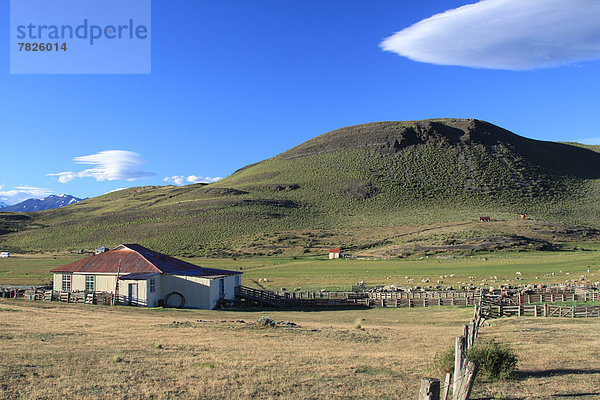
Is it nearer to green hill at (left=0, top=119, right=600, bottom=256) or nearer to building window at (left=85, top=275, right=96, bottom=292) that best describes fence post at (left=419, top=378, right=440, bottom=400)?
building window at (left=85, top=275, right=96, bottom=292)

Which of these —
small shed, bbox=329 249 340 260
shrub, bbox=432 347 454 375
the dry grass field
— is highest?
small shed, bbox=329 249 340 260

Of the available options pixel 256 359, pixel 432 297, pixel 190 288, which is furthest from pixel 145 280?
pixel 256 359

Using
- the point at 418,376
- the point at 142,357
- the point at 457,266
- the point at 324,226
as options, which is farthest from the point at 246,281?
the point at 324,226

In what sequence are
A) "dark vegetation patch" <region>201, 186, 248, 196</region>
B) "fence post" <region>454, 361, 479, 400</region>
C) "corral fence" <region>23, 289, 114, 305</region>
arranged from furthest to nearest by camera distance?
"dark vegetation patch" <region>201, 186, 248, 196</region>, "corral fence" <region>23, 289, 114, 305</region>, "fence post" <region>454, 361, 479, 400</region>

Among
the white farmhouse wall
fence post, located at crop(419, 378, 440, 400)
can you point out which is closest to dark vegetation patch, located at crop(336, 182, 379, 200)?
the white farmhouse wall

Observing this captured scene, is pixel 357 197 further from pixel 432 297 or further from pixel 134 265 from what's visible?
pixel 134 265

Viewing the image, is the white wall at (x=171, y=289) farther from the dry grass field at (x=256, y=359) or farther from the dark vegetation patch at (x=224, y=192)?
the dark vegetation patch at (x=224, y=192)

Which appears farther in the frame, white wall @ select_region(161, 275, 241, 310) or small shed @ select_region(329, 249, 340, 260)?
small shed @ select_region(329, 249, 340, 260)

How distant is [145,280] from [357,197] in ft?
333

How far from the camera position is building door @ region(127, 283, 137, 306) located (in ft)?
117

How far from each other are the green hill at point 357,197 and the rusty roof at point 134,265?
153ft

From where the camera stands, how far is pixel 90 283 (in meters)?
38.4

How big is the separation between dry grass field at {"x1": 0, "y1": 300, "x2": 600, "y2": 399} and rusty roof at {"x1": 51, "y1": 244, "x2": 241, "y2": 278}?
39.3 ft

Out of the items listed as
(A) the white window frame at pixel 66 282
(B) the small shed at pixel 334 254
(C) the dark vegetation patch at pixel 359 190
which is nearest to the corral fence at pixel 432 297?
(A) the white window frame at pixel 66 282
